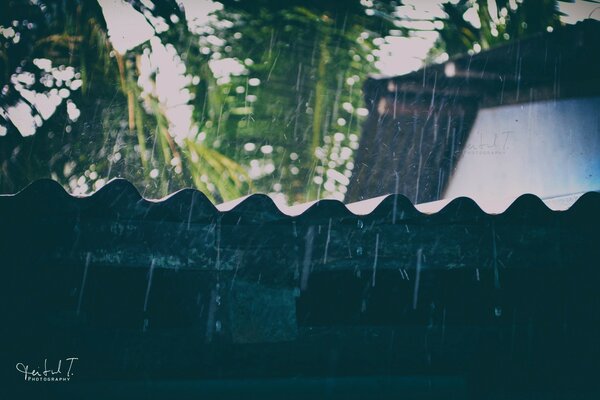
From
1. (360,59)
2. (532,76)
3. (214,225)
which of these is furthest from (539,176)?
(360,59)

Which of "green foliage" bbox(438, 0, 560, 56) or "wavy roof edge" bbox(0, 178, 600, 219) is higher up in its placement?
"green foliage" bbox(438, 0, 560, 56)

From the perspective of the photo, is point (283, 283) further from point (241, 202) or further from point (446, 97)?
point (446, 97)

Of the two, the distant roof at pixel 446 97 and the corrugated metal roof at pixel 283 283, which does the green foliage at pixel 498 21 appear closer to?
the distant roof at pixel 446 97

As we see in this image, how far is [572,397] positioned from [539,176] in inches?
95.1
